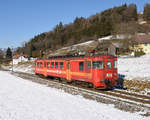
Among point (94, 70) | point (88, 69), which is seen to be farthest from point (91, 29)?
point (94, 70)

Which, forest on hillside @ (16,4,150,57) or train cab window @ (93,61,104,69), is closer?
train cab window @ (93,61,104,69)

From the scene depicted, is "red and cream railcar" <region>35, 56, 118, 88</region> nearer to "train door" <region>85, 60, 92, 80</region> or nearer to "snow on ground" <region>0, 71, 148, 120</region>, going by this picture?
"train door" <region>85, 60, 92, 80</region>

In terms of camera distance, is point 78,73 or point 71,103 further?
point 78,73

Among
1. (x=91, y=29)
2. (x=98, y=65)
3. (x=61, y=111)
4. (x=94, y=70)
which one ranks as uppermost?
(x=91, y=29)

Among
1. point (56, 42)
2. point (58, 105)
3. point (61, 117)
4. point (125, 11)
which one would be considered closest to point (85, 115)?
point (61, 117)

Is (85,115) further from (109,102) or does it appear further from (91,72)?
(91,72)

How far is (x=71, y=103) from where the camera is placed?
36.7ft

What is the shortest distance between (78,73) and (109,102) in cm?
594

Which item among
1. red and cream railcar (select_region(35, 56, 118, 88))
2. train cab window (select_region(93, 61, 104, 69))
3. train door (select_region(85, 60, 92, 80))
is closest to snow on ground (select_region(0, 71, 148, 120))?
red and cream railcar (select_region(35, 56, 118, 88))

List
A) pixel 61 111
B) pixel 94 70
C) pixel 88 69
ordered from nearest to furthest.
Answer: pixel 61 111 → pixel 94 70 → pixel 88 69

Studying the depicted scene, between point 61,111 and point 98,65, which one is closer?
point 61,111

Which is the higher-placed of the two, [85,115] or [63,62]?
[63,62]

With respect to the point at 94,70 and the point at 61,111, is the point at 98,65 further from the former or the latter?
the point at 61,111

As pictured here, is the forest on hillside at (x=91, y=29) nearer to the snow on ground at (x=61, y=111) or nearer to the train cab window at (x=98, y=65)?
the train cab window at (x=98, y=65)
